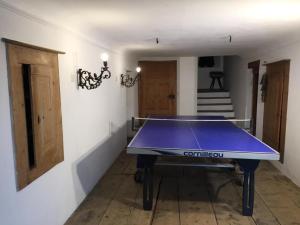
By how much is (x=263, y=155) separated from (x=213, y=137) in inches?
29.6

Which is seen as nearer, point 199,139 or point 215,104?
point 199,139

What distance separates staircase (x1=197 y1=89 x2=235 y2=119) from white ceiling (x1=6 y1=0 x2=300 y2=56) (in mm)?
4279

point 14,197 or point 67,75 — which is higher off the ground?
point 67,75

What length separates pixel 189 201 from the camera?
3.10 meters

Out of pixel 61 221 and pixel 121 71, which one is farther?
pixel 121 71

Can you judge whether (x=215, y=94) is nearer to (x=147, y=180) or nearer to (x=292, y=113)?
(x=292, y=113)

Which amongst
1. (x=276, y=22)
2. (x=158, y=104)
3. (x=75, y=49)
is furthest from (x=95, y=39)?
(x=158, y=104)

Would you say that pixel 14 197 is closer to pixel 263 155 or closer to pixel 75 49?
pixel 75 49

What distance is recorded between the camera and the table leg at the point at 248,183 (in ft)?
8.66

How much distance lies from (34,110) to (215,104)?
6.54 meters

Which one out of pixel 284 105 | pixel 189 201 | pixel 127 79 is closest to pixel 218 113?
pixel 127 79

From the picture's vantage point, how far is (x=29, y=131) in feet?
6.82

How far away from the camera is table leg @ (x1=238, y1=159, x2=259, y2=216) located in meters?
2.64

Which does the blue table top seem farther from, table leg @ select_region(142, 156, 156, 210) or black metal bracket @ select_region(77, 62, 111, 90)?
black metal bracket @ select_region(77, 62, 111, 90)
